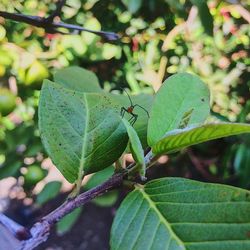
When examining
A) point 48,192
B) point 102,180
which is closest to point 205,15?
point 102,180

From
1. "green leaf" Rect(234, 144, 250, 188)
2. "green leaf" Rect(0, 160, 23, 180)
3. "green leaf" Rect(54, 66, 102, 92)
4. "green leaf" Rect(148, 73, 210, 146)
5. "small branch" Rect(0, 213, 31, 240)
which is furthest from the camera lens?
"green leaf" Rect(234, 144, 250, 188)

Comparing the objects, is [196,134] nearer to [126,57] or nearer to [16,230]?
[16,230]

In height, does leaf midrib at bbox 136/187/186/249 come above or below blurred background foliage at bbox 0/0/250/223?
above

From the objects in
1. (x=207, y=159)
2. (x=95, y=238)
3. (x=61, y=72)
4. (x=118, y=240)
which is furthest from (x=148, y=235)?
(x=95, y=238)

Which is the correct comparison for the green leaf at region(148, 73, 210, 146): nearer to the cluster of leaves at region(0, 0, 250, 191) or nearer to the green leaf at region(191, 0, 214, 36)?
the green leaf at region(191, 0, 214, 36)

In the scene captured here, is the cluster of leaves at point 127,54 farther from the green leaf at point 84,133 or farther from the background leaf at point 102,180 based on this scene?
the green leaf at point 84,133

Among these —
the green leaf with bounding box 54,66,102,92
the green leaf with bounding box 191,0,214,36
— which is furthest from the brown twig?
the green leaf with bounding box 191,0,214,36

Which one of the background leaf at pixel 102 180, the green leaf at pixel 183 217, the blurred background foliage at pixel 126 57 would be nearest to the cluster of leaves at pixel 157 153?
the green leaf at pixel 183 217

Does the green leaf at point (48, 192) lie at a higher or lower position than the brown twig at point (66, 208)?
lower
